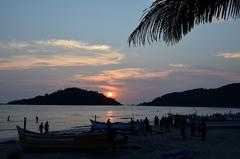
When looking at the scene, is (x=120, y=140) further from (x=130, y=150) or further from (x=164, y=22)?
(x=164, y=22)

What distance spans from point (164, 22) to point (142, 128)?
35189 millimetres

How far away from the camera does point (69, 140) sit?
23.8 meters

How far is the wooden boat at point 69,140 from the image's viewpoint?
23.2 m

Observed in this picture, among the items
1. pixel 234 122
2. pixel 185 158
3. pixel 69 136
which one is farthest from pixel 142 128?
pixel 185 158

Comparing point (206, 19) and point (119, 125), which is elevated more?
point (206, 19)

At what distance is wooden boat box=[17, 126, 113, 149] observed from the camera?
23203 millimetres

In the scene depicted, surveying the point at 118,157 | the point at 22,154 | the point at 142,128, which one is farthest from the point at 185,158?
the point at 142,128

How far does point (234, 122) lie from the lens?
4397 cm

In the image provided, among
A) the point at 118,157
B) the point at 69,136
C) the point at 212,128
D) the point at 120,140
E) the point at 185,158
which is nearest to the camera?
the point at 185,158

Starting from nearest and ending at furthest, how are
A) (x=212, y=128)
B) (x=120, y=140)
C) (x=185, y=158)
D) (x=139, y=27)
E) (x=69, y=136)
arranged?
(x=139, y=27) < (x=185, y=158) < (x=69, y=136) < (x=120, y=140) < (x=212, y=128)

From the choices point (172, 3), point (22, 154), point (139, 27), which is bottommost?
point (22, 154)

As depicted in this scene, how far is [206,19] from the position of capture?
13.8 ft

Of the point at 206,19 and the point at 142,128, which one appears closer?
the point at 206,19

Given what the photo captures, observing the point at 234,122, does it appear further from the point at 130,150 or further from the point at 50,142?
the point at 50,142
